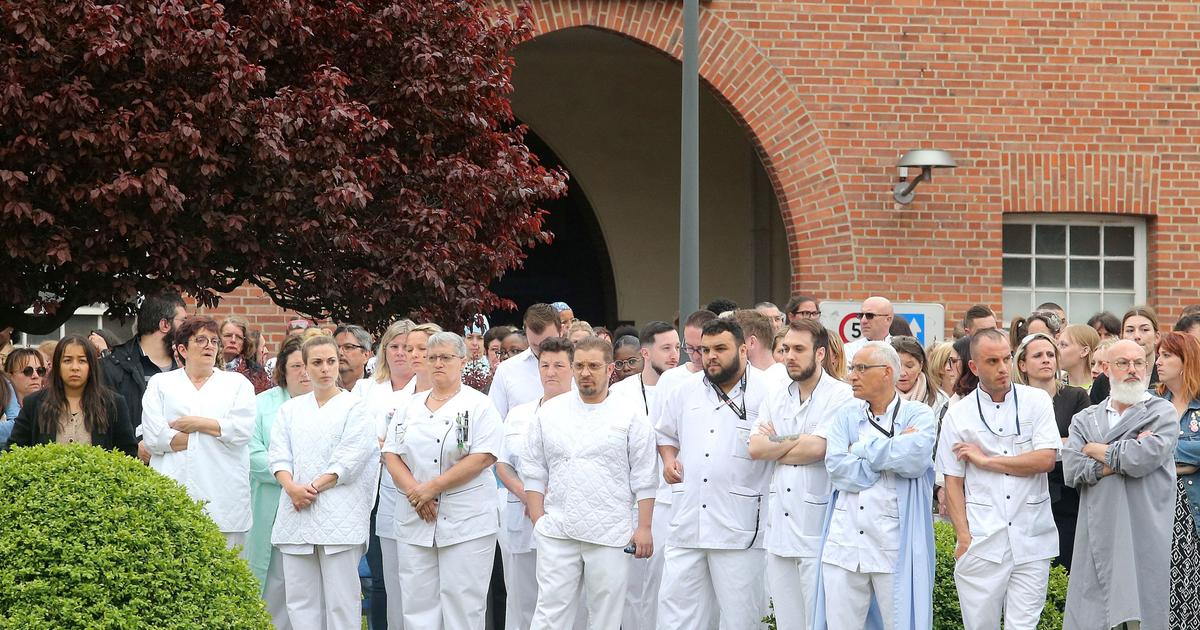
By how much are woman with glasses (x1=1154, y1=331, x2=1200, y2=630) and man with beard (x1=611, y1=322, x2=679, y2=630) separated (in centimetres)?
285

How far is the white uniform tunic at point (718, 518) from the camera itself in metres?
8.59

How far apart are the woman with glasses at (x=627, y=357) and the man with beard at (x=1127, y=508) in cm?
377

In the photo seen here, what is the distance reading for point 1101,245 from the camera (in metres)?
17.0

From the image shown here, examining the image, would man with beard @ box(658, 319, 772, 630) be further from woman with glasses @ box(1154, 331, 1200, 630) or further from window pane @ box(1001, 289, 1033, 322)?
window pane @ box(1001, 289, 1033, 322)

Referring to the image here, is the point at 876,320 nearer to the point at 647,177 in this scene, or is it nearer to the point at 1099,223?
the point at 1099,223

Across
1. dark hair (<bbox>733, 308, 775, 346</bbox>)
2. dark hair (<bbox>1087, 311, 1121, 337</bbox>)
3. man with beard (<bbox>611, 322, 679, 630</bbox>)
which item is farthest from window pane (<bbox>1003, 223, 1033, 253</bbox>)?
dark hair (<bbox>733, 308, 775, 346</bbox>)

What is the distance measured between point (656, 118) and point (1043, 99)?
20.4 feet

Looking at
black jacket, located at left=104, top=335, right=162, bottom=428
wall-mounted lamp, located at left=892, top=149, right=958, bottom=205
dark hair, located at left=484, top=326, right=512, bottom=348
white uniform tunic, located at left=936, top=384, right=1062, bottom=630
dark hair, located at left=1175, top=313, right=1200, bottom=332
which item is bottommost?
white uniform tunic, located at left=936, top=384, right=1062, bottom=630

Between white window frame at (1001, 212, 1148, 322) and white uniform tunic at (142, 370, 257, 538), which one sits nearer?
white uniform tunic at (142, 370, 257, 538)

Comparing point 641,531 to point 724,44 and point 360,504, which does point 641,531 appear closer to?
point 360,504

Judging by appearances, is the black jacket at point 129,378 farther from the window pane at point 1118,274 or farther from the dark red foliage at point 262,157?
the window pane at point 1118,274

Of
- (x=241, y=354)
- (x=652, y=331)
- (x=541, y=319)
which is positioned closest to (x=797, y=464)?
(x=652, y=331)

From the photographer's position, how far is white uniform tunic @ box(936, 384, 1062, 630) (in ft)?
26.9

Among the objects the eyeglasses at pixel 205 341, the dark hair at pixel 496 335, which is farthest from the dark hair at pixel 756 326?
the dark hair at pixel 496 335
